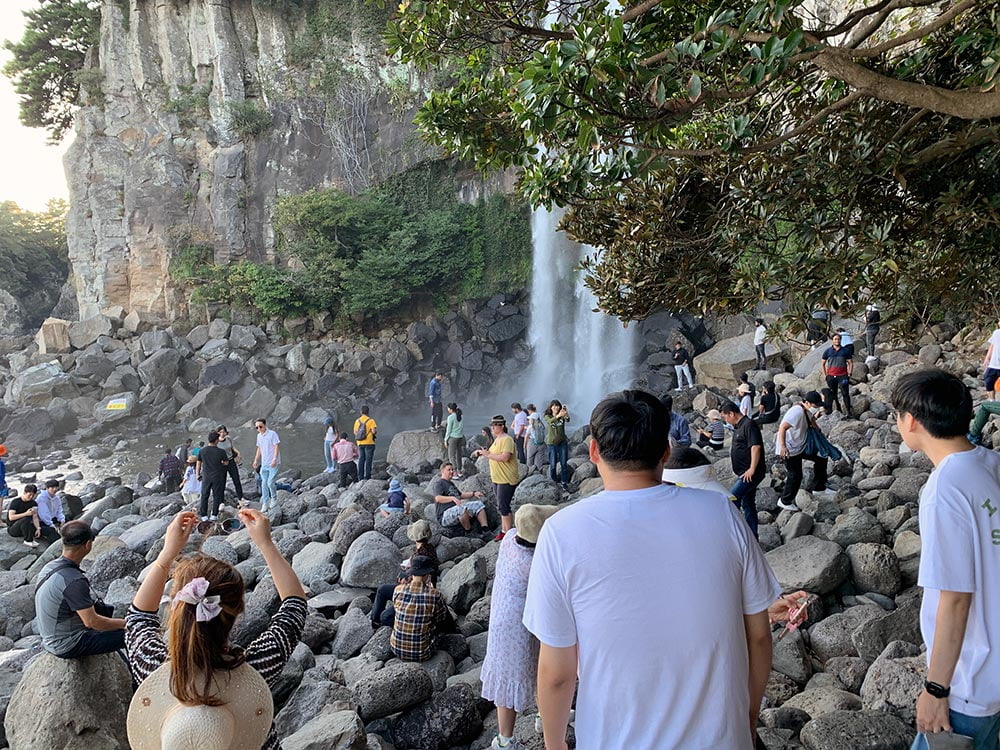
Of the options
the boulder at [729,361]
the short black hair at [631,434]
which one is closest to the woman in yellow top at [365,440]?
the boulder at [729,361]

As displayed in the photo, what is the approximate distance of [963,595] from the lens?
199 centimetres

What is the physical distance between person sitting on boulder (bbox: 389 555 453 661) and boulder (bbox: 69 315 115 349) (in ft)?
87.6

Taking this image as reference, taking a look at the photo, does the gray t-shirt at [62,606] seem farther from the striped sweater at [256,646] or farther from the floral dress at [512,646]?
the floral dress at [512,646]

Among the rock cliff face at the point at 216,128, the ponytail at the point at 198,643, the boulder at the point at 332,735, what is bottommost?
the boulder at the point at 332,735

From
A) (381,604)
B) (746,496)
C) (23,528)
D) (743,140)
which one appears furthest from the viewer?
(23,528)

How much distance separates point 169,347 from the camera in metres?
25.5

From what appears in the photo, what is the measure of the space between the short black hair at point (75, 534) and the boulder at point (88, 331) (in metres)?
26.5

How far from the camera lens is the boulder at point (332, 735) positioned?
3309 mm

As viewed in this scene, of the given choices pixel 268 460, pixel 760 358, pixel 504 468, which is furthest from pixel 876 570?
pixel 760 358

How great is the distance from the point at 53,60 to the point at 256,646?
116ft

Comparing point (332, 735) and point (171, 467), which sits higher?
point (332, 735)

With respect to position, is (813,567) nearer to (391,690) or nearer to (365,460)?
(391,690)

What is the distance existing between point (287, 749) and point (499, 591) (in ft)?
4.52

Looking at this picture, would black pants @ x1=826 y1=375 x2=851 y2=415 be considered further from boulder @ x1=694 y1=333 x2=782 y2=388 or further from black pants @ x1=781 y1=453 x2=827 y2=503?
black pants @ x1=781 y1=453 x2=827 y2=503
